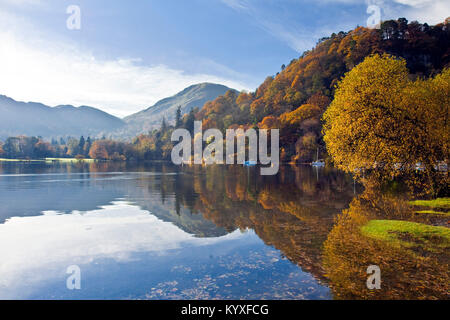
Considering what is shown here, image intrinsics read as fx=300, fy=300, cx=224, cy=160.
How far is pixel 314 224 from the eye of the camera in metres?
22.6

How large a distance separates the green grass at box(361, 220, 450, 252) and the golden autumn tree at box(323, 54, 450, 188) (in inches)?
→ 315

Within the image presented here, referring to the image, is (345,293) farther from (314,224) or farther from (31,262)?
(31,262)

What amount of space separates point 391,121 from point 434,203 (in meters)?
9.53

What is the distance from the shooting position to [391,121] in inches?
1009

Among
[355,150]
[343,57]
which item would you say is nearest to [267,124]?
[343,57]

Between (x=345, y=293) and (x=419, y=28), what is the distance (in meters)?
205

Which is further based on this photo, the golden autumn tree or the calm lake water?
the golden autumn tree

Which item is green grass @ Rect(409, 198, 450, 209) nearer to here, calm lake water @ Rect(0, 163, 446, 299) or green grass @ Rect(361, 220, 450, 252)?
calm lake water @ Rect(0, 163, 446, 299)

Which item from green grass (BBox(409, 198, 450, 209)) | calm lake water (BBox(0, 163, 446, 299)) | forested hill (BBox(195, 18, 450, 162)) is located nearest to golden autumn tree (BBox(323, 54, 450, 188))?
green grass (BBox(409, 198, 450, 209))

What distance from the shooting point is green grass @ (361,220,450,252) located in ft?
54.6

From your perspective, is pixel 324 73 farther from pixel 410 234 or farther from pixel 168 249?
pixel 168 249

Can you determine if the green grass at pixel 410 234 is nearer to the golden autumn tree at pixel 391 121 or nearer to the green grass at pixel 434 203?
the golden autumn tree at pixel 391 121

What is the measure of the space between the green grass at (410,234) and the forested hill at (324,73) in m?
113

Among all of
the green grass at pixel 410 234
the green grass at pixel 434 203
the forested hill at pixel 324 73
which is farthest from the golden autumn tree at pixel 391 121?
the forested hill at pixel 324 73
